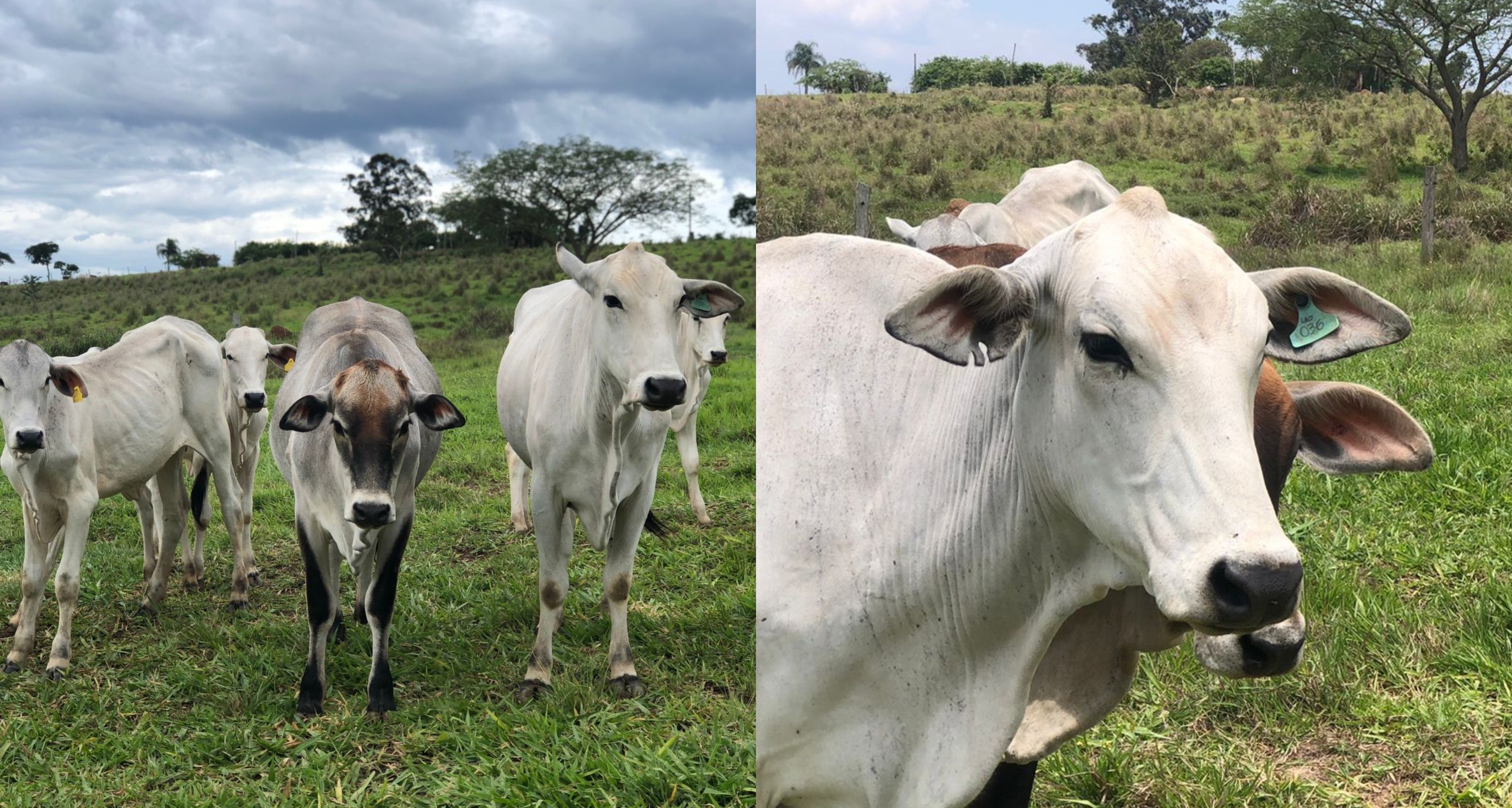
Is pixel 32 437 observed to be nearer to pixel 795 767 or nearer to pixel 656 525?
pixel 656 525

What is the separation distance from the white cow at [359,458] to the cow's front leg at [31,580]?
0.65 metres

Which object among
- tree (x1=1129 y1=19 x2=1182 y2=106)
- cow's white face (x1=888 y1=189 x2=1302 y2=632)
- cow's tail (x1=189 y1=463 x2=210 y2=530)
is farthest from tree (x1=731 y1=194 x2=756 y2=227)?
tree (x1=1129 y1=19 x2=1182 y2=106)

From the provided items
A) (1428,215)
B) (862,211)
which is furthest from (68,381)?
(1428,215)

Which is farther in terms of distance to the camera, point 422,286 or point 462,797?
point 422,286

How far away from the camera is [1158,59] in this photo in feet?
73.5

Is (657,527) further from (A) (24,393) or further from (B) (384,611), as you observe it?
(A) (24,393)

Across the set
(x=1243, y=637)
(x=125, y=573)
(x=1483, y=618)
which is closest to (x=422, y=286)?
(x=125, y=573)

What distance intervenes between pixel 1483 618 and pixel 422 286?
3.58m

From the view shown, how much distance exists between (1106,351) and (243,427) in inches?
192

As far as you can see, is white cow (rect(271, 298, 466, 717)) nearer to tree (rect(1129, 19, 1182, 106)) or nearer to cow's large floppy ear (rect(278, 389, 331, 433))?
cow's large floppy ear (rect(278, 389, 331, 433))

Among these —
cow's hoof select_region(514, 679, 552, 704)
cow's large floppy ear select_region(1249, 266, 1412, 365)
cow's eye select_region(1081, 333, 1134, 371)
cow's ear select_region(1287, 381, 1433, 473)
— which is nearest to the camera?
cow's eye select_region(1081, 333, 1134, 371)

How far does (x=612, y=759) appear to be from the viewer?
8.28 feet

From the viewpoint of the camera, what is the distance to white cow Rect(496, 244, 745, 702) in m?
3.07

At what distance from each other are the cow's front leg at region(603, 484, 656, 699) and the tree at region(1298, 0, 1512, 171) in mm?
19928
